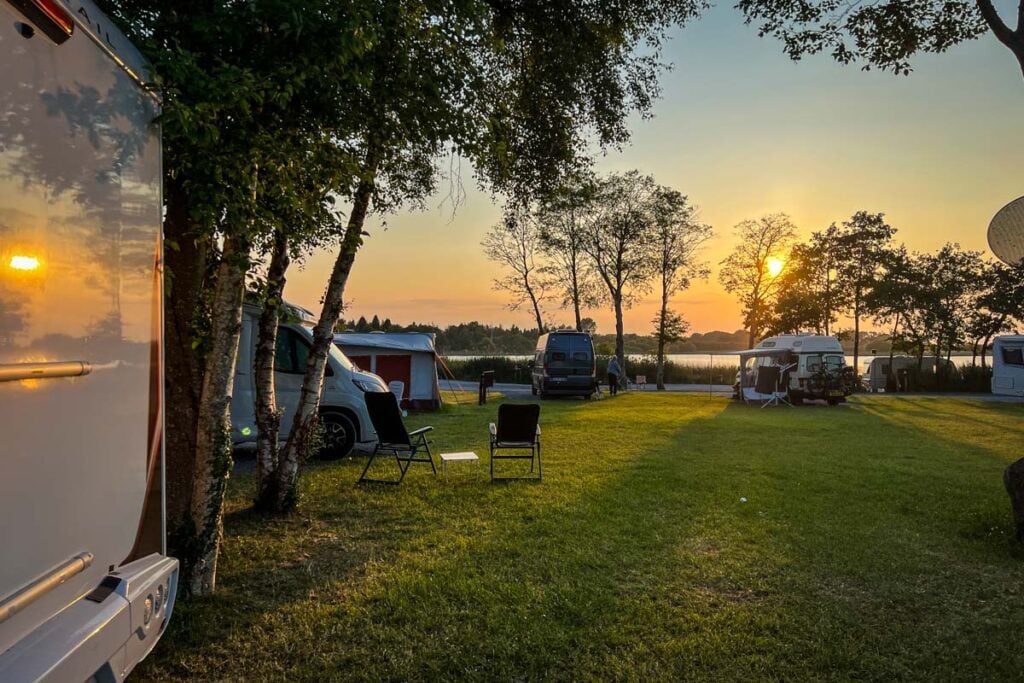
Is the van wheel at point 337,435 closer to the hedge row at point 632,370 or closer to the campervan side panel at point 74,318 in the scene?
the campervan side panel at point 74,318

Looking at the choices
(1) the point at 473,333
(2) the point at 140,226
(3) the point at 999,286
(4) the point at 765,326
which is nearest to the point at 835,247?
(4) the point at 765,326

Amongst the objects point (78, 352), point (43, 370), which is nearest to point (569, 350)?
point (78, 352)

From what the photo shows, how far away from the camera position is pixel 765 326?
33500mm

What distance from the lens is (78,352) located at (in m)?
1.84

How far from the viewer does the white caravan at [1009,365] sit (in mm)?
20672

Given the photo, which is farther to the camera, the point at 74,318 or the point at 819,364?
the point at 819,364

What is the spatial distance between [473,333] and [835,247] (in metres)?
23.3

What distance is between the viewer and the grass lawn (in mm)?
3309

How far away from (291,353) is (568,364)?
45.7ft

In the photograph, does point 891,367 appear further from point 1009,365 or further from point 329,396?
point 329,396

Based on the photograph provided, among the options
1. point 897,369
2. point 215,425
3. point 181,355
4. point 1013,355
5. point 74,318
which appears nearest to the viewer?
point 74,318

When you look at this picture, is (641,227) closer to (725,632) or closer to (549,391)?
(549,391)

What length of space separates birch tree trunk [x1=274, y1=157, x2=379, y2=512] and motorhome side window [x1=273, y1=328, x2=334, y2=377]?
129 inches

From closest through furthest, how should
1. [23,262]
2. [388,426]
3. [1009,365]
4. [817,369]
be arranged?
[23,262] < [388,426] < [817,369] < [1009,365]
